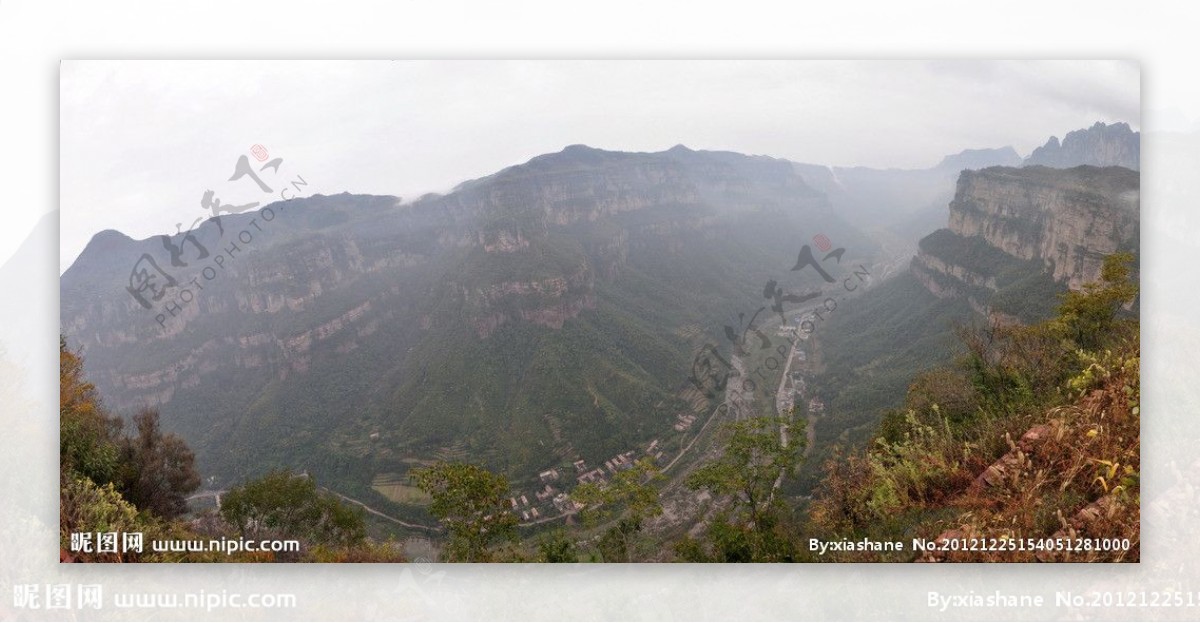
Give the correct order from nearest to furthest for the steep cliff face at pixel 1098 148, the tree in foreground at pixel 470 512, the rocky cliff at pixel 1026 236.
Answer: the tree in foreground at pixel 470 512, the steep cliff face at pixel 1098 148, the rocky cliff at pixel 1026 236

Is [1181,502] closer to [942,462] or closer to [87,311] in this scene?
[942,462]

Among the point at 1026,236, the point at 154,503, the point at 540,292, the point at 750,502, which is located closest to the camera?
the point at 750,502

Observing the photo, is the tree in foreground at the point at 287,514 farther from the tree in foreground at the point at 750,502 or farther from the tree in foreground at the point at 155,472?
the tree in foreground at the point at 750,502

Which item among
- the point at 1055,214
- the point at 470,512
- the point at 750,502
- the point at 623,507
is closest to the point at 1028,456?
the point at 750,502

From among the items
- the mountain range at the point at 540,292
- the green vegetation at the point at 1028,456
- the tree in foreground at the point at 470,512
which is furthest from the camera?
the mountain range at the point at 540,292

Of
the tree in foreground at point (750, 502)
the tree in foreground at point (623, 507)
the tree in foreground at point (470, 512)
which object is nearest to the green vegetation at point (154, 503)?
the tree in foreground at point (470, 512)

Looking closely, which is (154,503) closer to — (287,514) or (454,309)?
(287,514)

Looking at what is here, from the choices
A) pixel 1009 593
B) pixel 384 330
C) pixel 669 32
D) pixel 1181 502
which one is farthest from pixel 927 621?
pixel 384 330
